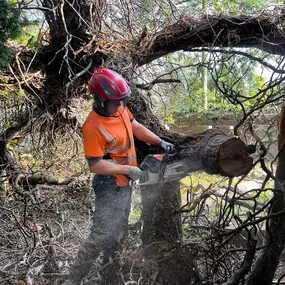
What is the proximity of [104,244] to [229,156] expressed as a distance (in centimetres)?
123

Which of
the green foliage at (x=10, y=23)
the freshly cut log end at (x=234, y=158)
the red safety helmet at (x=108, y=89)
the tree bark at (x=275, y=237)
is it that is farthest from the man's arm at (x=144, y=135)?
the green foliage at (x=10, y=23)

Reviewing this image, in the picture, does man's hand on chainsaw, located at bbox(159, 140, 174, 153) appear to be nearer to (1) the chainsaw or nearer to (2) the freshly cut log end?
(1) the chainsaw

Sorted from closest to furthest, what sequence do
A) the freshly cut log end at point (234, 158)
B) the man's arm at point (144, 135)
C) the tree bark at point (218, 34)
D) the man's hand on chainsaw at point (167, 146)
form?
the freshly cut log end at point (234, 158) < the man's hand on chainsaw at point (167, 146) < the man's arm at point (144, 135) < the tree bark at point (218, 34)

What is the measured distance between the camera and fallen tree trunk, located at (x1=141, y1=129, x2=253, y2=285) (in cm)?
253

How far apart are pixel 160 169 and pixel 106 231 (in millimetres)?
681

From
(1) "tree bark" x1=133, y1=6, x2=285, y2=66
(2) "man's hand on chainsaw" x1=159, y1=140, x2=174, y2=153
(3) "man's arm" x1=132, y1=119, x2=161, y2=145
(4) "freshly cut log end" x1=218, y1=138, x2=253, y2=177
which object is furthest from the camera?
(1) "tree bark" x1=133, y1=6, x2=285, y2=66

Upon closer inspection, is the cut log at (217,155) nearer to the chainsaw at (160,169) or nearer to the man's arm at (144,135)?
the chainsaw at (160,169)

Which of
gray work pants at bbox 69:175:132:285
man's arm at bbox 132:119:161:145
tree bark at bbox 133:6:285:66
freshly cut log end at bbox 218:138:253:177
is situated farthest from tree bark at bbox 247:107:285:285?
tree bark at bbox 133:6:285:66

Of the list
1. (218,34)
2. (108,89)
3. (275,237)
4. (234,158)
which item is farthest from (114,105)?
(218,34)

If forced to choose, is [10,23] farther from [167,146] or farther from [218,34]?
[218,34]

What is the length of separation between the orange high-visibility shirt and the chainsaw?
→ 0.20 metres

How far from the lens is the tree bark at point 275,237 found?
228cm

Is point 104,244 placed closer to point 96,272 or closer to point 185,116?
point 96,272

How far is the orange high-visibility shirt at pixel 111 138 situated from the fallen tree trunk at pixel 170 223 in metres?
0.34
